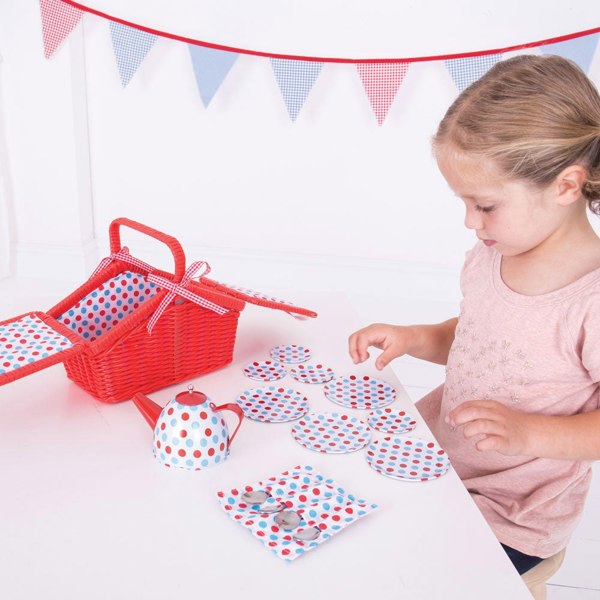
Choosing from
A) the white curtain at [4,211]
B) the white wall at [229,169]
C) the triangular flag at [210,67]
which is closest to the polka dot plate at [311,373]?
the triangular flag at [210,67]

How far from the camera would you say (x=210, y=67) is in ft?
8.05

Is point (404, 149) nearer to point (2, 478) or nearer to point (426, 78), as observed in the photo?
point (426, 78)

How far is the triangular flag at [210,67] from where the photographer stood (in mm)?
2445

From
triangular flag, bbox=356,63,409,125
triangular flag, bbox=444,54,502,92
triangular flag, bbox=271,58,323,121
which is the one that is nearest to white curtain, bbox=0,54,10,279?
triangular flag, bbox=271,58,323,121

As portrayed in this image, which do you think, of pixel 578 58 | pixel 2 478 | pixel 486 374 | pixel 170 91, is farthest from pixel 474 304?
pixel 170 91

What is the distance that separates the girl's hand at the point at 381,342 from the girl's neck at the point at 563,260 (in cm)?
20

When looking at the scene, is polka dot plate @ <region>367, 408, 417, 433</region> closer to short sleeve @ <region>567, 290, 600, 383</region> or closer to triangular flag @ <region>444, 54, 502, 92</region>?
short sleeve @ <region>567, 290, 600, 383</region>

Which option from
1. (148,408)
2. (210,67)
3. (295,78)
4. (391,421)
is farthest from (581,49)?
(148,408)

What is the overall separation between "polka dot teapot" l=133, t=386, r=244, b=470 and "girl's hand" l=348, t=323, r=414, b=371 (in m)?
0.30

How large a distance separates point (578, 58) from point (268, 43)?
101 cm

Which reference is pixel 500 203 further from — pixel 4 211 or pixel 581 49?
pixel 4 211

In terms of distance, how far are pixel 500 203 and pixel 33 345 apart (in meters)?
0.61

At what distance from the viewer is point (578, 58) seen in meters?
2.23

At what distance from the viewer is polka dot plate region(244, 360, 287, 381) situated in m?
1.03
